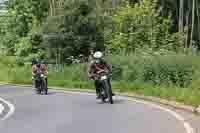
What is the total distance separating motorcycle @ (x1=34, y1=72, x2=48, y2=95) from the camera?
967 inches

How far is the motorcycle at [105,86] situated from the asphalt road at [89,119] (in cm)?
32

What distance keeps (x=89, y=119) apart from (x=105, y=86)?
4232 millimetres

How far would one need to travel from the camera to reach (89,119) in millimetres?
14031

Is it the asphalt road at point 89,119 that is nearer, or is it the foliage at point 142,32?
the asphalt road at point 89,119

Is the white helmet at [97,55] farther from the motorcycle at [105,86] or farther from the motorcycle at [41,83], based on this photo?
the motorcycle at [41,83]

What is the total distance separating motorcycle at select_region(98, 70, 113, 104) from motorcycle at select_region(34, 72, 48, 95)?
621cm

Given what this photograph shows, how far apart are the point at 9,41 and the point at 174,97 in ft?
132

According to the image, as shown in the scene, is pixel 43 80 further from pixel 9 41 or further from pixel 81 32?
pixel 9 41

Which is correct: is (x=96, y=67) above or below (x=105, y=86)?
above

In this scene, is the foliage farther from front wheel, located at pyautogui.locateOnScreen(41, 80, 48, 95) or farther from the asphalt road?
the asphalt road

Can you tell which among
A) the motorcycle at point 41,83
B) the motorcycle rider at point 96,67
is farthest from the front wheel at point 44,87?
the motorcycle rider at point 96,67

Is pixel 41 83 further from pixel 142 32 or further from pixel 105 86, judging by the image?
pixel 142 32

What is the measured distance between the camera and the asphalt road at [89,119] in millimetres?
12047

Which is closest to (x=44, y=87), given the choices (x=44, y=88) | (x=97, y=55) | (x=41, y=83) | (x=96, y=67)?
(x=44, y=88)
